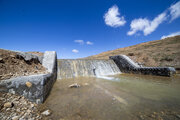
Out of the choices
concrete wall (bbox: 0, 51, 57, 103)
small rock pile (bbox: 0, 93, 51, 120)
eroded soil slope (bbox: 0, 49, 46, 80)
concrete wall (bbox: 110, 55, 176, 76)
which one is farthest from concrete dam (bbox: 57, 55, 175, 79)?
small rock pile (bbox: 0, 93, 51, 120)

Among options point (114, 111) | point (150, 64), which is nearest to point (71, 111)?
point (114, 111)

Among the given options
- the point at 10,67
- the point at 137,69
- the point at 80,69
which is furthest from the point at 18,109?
the point at 137,69

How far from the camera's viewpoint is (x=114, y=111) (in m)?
1.93

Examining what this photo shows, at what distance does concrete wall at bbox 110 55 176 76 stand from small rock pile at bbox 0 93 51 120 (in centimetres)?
826

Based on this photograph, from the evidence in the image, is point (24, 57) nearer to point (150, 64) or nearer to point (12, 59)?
point (12, 59)

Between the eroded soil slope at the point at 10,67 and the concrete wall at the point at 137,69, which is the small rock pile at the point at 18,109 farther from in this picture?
the concrete wall at the point at 137,69

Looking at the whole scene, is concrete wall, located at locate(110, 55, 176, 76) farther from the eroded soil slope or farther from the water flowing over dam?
the eroded soil slope

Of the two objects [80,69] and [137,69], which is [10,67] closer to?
[80,69]

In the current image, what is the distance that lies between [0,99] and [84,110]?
Answer: 79.3 inches

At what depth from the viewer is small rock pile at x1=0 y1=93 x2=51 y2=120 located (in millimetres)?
1479

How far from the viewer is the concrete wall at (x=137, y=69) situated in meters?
5.74

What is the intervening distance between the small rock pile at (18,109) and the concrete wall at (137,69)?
8.26 metres

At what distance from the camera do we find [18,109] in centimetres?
166

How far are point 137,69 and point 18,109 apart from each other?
893cm
